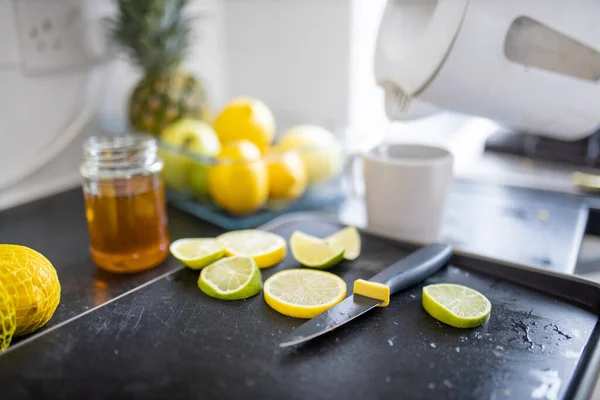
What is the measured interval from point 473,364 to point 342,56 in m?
0.84

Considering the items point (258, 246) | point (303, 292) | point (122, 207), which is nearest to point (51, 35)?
point (122, 207)

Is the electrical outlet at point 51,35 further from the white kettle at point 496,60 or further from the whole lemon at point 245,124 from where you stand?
the white kettle at point 496,60

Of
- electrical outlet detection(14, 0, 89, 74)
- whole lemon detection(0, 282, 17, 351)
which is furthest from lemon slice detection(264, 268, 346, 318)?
electrical outlet detection(14, 0, 89, 74)

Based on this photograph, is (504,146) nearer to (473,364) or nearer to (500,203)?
(500,203)

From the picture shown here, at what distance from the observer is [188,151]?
91 centimetres

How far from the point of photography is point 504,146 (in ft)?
3.89

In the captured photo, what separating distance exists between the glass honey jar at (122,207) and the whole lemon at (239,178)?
124mm

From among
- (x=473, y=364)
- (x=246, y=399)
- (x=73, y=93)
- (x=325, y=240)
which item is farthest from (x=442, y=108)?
(x=73, y=93)

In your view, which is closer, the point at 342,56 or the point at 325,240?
the point at 325,240

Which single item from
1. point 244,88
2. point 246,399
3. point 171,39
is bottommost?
point 246,399

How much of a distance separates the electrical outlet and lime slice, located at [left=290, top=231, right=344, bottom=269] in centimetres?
55

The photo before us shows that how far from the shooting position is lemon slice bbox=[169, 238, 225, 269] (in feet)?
2.32

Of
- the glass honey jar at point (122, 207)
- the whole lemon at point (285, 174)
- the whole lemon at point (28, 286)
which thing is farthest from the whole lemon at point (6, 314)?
the whole lemon at point (285, 174)

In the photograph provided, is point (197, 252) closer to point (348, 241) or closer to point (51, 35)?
point (348, 241)
